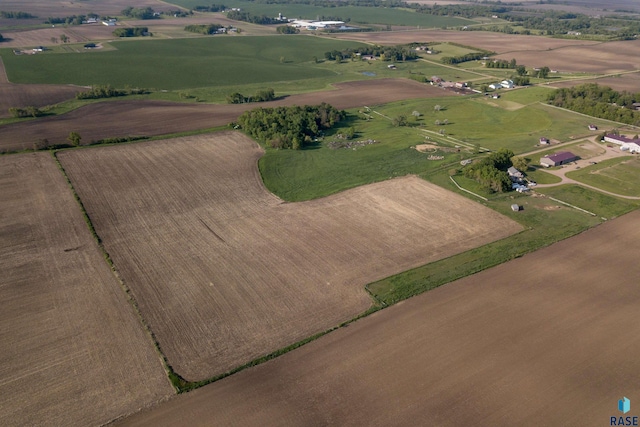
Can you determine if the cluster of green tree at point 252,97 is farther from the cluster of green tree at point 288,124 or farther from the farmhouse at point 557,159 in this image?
the farmhouse at point 557,159

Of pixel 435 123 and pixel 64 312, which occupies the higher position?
pixel 435 123

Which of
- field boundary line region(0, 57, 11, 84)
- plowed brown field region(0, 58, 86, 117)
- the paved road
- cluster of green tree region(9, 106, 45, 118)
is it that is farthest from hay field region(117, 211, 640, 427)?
field boundary line region(0, 57, 11, 84)

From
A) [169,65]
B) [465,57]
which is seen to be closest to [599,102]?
[465,57]

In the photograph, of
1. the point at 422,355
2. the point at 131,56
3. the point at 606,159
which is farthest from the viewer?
the point at 131,56

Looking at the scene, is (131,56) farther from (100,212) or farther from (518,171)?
(518,171)

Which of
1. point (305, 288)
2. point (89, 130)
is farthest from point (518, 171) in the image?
point (89, 130)

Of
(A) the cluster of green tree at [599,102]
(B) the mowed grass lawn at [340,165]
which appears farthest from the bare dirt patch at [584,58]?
(B) the mowed grass lawn at [340,165]
